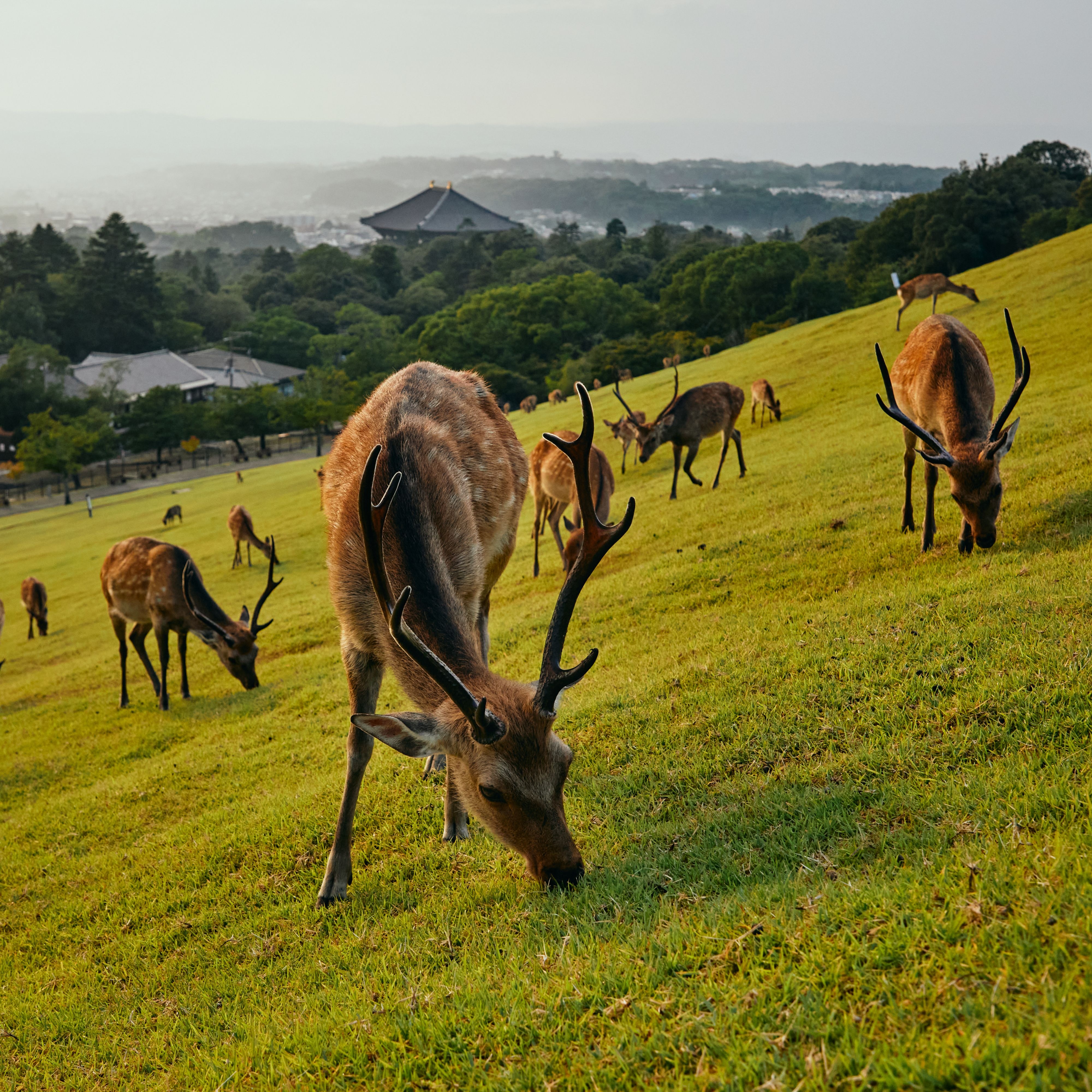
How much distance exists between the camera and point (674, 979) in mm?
2707

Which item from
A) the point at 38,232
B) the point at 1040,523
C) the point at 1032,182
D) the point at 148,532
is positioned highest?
the point at 38,232

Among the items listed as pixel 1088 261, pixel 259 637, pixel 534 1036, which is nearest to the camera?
pixel 534 1036

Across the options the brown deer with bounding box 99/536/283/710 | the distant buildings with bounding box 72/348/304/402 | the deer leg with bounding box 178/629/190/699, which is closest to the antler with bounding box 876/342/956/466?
the brown deer with bounding box 99/536/283/710

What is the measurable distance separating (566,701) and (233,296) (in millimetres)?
103647

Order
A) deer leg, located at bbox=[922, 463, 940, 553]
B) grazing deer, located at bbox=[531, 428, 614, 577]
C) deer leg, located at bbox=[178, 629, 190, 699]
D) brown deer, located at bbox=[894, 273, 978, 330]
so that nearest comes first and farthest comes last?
deer leg, located at bbox=[922, 463, 940, 553]
deer leg, located at bbox=[178, 629, 190, 699]
grazing deer, located at bbox=[531, 428, 614, 577]
brown deer, located at bbox=[894, 273, 978, 330]

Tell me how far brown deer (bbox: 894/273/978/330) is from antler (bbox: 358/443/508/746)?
86.0 feet

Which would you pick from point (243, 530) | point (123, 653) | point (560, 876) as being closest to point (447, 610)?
point (560, 876)

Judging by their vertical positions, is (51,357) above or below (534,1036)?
above

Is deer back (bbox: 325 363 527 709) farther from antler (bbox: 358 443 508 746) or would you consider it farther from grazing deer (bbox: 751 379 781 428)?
grazing deer (bbox: 751 379 781 428)

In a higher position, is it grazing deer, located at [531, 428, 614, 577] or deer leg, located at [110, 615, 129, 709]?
grazing deer, located at [531, 428, 614, 577]

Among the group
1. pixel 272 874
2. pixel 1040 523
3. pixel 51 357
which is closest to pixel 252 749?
pixel 272 874

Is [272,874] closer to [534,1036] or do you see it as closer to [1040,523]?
[534,1036]

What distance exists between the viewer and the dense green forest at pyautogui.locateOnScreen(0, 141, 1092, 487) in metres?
51.4

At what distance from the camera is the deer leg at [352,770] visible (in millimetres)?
4551
